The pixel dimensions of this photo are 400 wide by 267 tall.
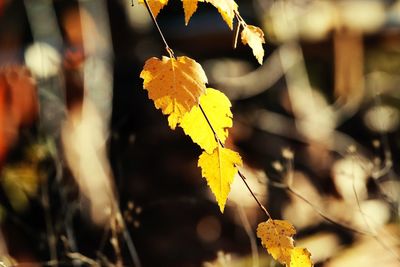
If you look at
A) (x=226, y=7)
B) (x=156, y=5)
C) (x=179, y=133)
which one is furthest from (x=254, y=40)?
(x=179, y=133)

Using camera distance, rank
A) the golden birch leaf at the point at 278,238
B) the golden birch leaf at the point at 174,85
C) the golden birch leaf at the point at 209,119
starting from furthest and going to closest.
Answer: the golden birch leaf at the point at 278,238
the golden birch leaf at the point at 209,119
the golden birch leaf at the point at 174,85

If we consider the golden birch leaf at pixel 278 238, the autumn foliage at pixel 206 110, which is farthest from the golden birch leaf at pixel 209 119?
the golden birch leaf at pixel 278 238

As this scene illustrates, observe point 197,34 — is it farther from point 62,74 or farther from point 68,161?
point 68,161

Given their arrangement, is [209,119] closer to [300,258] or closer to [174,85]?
[174,85]

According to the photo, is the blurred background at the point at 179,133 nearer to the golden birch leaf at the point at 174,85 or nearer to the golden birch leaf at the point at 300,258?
the golden birch leaf at the point at 300,258

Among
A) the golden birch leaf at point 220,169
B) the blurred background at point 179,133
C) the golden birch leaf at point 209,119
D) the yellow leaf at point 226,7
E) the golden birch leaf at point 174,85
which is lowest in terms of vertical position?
the blurred background at point 179,133

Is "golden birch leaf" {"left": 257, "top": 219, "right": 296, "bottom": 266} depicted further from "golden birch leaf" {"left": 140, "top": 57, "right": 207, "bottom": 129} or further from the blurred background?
the blurred background

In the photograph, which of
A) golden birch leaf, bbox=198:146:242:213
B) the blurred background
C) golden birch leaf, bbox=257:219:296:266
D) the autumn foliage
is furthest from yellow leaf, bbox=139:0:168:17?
the blurred background
